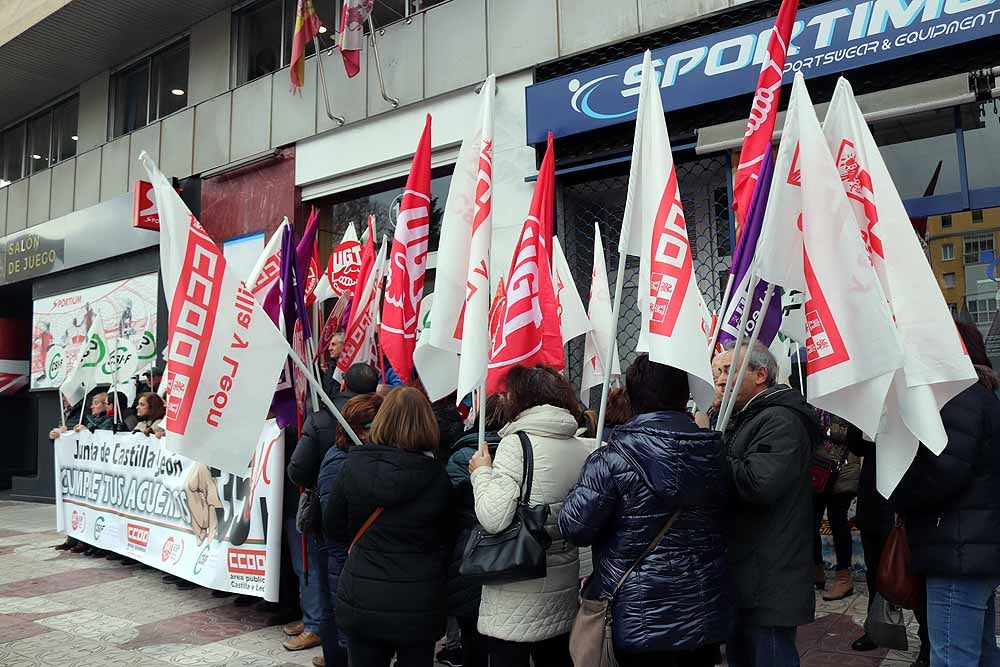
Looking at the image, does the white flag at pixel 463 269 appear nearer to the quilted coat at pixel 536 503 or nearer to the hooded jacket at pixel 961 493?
the quilted coat at pixel 536 503

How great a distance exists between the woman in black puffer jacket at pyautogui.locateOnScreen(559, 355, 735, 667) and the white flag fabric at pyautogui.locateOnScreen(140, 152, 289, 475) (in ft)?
5.57

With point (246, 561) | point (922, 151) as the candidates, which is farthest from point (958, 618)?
point (922, 151)

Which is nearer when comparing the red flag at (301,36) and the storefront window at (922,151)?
the storefront window at (922,151)

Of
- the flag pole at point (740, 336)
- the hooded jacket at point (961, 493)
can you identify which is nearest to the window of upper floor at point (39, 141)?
the flag pole at point (740, 336)

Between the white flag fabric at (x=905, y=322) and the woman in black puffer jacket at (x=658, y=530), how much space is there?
74 cm

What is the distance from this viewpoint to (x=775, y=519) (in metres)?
3.18

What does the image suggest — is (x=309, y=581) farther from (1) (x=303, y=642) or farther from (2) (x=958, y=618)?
(2) (x=958, y=618)

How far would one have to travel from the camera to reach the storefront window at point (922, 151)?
6746 millimetres

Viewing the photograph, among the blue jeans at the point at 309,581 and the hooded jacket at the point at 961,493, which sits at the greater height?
the hooded jacket at the point at 961,493

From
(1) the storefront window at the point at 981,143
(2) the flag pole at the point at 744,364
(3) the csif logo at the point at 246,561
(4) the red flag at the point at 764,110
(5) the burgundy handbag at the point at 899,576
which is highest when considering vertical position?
(1) the storefront window at the point at 981,143

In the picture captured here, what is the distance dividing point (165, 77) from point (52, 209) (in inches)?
159

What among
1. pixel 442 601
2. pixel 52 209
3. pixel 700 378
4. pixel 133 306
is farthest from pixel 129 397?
pixel 700 378

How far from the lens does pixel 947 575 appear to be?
10.7ft

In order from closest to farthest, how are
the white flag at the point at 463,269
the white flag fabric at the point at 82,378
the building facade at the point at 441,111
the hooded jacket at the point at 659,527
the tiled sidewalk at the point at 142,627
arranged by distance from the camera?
the hooded jacket at the point at 659,527 < the white flag at the point at 463,269 < the tiled sidewalk at the point at 142,627 < the building facade at the point at 441,111 < the white flag fabric at the point at 82,378
